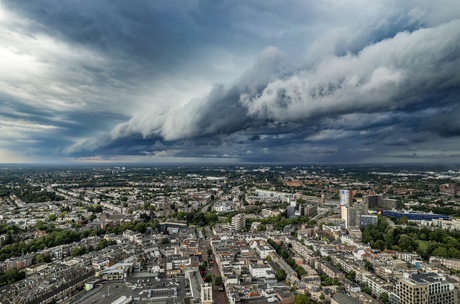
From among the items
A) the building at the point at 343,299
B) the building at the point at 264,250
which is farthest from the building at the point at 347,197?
the building at the point at 343,299

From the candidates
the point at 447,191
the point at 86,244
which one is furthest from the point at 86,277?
the point at 447,191

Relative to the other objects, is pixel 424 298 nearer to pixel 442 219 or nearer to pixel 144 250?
pixel 144 250

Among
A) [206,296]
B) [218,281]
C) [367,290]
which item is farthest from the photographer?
[218,281]

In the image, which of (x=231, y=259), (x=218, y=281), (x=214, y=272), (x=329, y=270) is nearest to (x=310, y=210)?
(x=329, y=270)

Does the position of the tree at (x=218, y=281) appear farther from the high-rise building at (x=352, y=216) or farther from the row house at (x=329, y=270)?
the high-rise building at (x=352, y=216)

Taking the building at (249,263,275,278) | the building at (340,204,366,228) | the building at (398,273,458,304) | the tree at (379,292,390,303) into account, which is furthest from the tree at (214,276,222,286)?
the building at (340,204,366,228)

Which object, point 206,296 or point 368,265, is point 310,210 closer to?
point 368,265

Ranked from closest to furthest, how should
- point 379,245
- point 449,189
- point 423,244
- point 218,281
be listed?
1. point 218,281
2. point 379,245
3. point 423,244
4. point 449,189
